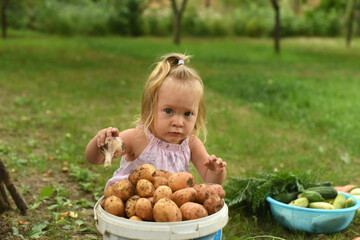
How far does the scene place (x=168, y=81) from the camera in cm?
252

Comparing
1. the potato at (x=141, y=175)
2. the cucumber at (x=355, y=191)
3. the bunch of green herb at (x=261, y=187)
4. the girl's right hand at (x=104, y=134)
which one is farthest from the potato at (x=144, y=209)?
the cucumber at (x=355, y=191)

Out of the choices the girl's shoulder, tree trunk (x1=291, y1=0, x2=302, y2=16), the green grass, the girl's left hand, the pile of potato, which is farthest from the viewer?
tree trunk (x1=291, y1=0, x2=302, y2=16)

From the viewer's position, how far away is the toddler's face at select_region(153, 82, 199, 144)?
2.47 m

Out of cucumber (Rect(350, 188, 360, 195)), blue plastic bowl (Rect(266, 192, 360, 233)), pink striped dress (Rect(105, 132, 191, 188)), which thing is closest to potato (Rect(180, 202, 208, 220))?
pink striped dress (Rect(105, 132, 191, 188))

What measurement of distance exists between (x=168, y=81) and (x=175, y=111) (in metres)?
0.18

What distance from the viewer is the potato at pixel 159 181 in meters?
2.23

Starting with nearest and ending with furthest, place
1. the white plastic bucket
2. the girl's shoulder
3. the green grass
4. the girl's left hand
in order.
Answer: the white plastic bucket → the girl's left hand → the girl's shoulder → the green grass

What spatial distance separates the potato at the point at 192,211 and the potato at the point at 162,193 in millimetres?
96

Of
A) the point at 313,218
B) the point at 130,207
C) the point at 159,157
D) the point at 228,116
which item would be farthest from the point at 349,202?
the point at 228,116

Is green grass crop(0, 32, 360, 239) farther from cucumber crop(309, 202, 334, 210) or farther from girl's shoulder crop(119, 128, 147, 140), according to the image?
girl's shoulder crop(119, 128, 147, 140)

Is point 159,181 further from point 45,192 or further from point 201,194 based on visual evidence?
point 45,192

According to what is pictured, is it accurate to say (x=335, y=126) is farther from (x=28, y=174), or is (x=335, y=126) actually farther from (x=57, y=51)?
(x=57, y=51)

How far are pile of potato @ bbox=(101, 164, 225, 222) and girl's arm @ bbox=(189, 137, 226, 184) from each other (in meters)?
0.22

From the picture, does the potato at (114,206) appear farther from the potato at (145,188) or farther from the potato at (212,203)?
the potato at (212,203)
